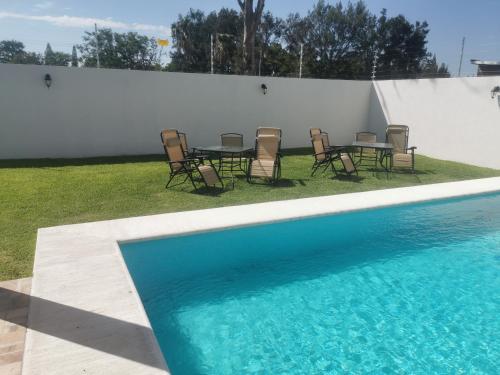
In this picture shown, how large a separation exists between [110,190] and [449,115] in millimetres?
A: 9676

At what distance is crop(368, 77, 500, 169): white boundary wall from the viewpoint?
10.0 meters

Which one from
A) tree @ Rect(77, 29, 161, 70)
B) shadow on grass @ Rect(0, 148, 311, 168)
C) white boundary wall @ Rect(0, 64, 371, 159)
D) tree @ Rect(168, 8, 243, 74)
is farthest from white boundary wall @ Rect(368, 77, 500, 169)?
tree @ Rect(77, 29, 161, 70)

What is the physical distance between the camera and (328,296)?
3826mm

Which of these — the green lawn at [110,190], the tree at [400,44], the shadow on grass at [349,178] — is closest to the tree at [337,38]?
the tree at [400,44]

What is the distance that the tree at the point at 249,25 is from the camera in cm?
1695

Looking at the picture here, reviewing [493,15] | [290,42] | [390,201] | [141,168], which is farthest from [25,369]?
[290,42]

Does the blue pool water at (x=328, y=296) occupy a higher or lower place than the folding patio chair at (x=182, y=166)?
lower

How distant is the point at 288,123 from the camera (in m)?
12.8

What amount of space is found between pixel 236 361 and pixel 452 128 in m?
10.6

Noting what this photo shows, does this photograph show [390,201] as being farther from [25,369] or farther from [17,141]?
[17,141]

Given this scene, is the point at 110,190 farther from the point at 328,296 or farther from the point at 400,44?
the point at 400,44

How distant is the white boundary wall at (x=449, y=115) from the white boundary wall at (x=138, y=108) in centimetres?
188

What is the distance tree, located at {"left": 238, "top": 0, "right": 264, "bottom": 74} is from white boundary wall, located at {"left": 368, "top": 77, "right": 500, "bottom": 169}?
7016 mm

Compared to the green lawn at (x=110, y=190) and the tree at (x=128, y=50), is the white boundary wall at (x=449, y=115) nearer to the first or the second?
the green lawn at (x=110, y=190)
